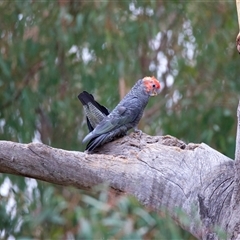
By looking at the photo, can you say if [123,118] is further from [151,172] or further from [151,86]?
[151,172]

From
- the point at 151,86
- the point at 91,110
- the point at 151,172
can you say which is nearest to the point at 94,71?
the point at 151,86

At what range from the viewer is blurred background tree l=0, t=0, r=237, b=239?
470cm

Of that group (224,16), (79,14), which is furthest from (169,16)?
(79,14)

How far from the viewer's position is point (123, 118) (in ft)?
9.87

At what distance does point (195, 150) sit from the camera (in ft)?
8.83

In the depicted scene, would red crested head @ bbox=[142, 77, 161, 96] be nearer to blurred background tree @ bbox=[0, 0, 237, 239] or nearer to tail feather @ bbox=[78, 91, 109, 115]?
tail feather @ bbox=[78, 91, 109, 115]

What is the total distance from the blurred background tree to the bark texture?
1.75 m

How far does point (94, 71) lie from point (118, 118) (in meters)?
1.84

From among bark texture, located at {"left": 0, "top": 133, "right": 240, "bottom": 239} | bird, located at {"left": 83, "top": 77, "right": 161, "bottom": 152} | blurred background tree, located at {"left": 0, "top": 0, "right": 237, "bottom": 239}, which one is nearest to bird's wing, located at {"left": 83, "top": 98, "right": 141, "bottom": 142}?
bird, located at {"left": 83, "top": 77, "right": 161, "bottom": 152}

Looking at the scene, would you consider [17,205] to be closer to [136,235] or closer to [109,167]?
[109,167]

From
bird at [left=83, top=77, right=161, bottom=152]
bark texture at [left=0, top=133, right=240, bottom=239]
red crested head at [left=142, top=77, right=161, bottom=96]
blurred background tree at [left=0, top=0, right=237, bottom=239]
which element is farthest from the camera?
blurred background tree at [left=0, top=0, right=237, bottom=239]

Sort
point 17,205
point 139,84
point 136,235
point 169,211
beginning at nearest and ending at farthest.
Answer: point 136,235 → point 169,211 → point 139,84 → point 17,205

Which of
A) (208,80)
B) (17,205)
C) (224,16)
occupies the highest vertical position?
(224,16)

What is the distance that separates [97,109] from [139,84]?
0.78ft
